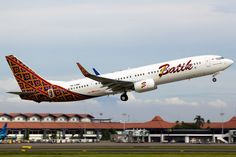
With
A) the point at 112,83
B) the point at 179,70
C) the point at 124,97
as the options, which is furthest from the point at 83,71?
the point at 179,70

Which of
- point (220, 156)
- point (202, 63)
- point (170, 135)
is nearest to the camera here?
point (220, 156)

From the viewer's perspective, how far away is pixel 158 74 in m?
91.3

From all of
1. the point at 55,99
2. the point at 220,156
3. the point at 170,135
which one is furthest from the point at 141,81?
the point at 170,135

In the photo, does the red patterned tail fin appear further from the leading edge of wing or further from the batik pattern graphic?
the leading edge of wing

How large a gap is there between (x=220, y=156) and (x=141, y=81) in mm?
24231

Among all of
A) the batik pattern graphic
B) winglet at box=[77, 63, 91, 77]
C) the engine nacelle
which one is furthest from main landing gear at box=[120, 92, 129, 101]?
winglet at box=[77, 63, 91, 77]

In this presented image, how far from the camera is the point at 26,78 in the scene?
102m

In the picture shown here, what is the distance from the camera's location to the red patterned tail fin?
99750 mm

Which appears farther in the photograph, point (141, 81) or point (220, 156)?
point (141, 81)

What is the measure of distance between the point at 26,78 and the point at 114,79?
692 inches

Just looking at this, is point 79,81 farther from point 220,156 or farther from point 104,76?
point 220,156

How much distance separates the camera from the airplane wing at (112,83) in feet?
302

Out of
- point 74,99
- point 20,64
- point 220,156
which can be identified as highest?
point 20,64

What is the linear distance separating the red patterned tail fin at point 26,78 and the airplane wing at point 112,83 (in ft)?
32.6
